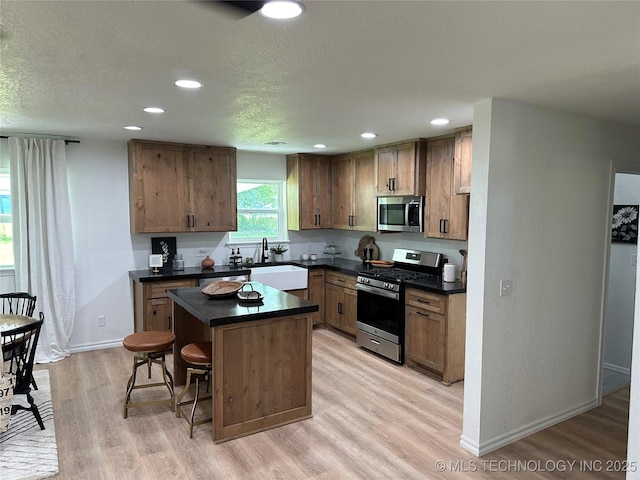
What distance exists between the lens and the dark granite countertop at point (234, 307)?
9.82ft

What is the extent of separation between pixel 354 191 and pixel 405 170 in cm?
114

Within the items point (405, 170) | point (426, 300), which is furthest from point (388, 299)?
point (405, 170)

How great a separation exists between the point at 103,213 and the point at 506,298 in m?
4.36

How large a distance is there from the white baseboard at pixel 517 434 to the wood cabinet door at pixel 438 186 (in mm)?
1859

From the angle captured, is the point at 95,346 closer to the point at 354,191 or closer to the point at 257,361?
the point at 257,361

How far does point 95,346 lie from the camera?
504 cm

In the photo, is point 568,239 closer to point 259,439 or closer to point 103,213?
point 259,439

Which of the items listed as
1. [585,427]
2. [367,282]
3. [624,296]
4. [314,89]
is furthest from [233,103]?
[624,296]

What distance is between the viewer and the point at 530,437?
10.4ft

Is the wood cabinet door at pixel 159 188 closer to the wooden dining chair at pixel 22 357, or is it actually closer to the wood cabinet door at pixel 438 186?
the wooden dining chair at pixel 22 357

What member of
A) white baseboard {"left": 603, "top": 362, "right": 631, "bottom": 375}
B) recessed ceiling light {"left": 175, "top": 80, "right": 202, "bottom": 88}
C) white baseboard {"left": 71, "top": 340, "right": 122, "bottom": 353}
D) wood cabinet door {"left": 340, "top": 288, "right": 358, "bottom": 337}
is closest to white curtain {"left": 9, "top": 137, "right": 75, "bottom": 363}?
white baseboard {"left": 71, "top": 340, "right": 122, "bottom": 353}

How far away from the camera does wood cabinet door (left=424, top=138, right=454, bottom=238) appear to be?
4383 mm

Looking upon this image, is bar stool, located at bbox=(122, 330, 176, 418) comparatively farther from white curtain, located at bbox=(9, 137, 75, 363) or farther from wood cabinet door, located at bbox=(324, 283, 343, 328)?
wood cabinet door, located at bbox=(324, 283, 343, 328)

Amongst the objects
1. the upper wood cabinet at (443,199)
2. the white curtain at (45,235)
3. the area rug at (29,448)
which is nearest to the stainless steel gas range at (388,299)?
the upper wood cabinet at (443,199)
